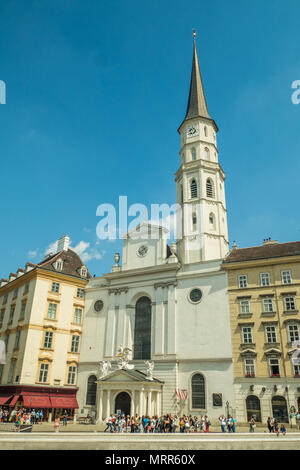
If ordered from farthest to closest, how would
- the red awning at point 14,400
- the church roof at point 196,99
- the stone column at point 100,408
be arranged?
the church roof at point 196,99 < the red awning at point 14,400 < the stone column at point 100,408

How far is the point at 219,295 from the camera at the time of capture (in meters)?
40.5

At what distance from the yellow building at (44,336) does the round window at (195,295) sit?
52.4 feet

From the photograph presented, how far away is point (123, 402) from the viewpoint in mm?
38781

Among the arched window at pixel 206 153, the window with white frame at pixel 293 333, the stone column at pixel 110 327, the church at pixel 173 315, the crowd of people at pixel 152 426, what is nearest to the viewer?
the crowd of people at pixel 152 426

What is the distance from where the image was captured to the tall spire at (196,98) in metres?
55.1

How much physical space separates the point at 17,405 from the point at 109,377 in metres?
10.6

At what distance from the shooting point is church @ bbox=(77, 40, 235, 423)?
125 feet

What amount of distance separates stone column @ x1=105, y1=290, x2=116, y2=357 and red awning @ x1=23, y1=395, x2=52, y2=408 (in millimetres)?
8409

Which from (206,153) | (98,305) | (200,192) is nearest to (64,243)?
(98,305)

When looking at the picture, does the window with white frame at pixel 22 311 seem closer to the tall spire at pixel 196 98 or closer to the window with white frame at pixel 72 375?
the window with white frame at pixel 72 375

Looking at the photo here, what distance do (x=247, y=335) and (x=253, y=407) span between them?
6.64 m

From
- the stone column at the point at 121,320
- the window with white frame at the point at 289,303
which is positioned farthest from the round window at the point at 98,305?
the window with white frame at the point at 289,303
